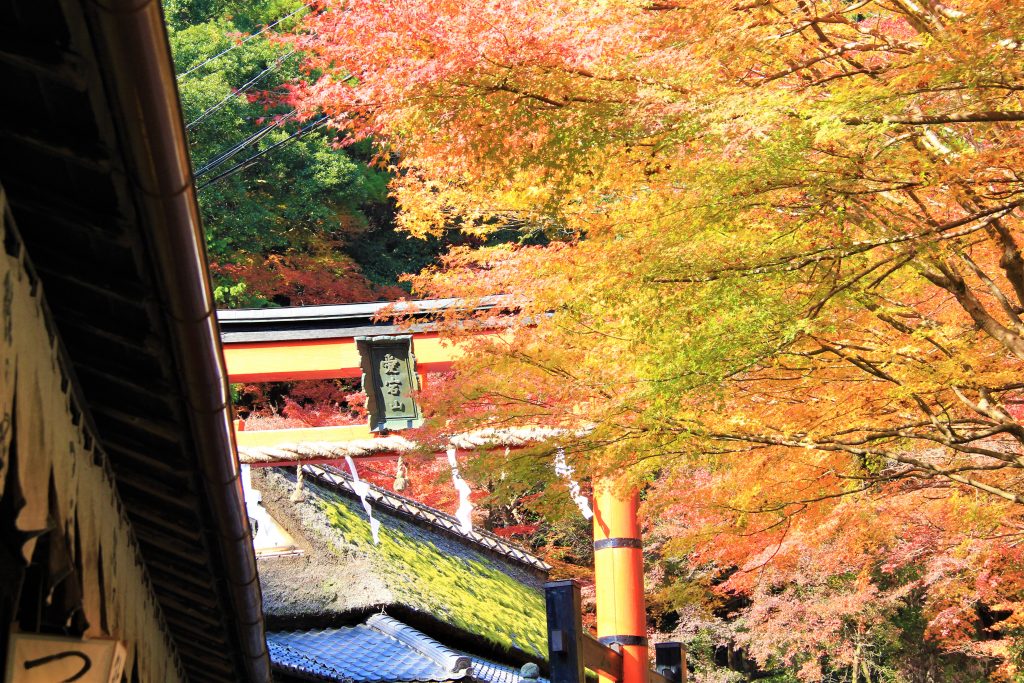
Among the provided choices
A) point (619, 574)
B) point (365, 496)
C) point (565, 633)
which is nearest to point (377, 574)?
point (365, 496)

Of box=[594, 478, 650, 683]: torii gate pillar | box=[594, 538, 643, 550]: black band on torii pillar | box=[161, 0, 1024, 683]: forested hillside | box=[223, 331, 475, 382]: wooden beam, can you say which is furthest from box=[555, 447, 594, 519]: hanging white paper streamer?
box=[223, 331, 475, 382]: wooden beam

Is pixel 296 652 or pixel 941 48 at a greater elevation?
pixel 941 48

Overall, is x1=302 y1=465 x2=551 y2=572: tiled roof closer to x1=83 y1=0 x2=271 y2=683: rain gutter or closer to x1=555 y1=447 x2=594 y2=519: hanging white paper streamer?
x1=555 y1=447 x2=594 y2=519: hanging white paper streamer

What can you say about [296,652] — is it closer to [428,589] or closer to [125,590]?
[428,589]

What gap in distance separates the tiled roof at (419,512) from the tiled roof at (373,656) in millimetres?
1749

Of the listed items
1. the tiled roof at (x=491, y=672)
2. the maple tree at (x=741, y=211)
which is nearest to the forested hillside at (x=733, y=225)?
the maple tree at (x=741, y=211)

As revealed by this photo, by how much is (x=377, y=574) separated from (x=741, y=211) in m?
4.97

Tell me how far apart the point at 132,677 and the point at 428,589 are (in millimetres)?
5696

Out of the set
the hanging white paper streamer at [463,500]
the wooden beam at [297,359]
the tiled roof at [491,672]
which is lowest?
the tiled roof at [491,672]

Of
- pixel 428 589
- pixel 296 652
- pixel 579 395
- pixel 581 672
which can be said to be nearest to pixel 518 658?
pixel 428 589

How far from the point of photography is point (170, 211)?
6.34ft

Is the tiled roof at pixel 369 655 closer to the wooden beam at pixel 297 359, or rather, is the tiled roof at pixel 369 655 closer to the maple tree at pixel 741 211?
the maple tree at pixel 741 211

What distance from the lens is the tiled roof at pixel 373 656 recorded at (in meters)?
7.27

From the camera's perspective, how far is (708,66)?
4.59m
